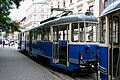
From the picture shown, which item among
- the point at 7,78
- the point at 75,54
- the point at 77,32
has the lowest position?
the point at 7,78

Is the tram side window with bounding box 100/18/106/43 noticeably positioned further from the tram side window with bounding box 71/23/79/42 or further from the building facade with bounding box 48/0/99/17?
the building facade with bounding box 48/0/99/17

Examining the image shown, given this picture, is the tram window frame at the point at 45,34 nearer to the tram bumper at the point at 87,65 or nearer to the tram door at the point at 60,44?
the tram door at the point at 60,44

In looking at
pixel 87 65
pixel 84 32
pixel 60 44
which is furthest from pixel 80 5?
pixel 87 65

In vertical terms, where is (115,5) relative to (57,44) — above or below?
above

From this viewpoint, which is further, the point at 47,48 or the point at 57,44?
the point at 47,48

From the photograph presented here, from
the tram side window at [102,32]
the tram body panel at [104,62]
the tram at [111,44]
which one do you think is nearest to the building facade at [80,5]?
the tram side window at [102,32]

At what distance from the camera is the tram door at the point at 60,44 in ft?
45.3

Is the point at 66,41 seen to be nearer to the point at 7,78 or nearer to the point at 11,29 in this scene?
the point at 7,78

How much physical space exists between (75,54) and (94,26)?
1714 mm

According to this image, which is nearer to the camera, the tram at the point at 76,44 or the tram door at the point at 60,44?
the tram at the point at 76,44

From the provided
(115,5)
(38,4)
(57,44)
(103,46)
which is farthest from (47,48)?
(38,4)

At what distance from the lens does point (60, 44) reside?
14430 mm

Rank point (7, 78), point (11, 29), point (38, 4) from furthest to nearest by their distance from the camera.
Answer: point (38, 4) → point (11, 29) → point (7, 78)

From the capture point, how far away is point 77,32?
42.5 ft
